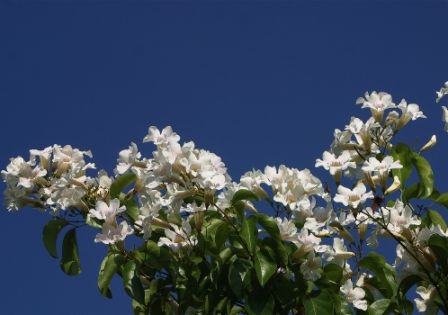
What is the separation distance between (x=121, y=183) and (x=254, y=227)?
686 millimetres

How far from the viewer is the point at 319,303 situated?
3119mm

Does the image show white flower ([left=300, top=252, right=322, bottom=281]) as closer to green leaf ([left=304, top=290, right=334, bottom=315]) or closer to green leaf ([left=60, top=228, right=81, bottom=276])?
green leaf ([left=304, top=290, right=334, bottom=315])

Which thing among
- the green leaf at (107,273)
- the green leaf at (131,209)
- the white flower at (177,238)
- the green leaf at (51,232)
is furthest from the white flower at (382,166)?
the green leaf at (51,232)

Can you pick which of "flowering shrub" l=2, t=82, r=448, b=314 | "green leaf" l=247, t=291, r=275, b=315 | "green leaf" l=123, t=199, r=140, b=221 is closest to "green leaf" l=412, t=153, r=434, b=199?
"flowering shrub" l=2, t=82, r=448, b=314

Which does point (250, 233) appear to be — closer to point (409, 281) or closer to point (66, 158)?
point (409, 281)

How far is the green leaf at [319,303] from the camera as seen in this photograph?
3.09 metres

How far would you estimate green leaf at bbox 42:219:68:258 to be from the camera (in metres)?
3.59

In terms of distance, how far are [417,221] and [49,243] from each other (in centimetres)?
167

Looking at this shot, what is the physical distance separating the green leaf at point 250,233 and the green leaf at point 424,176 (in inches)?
34.5

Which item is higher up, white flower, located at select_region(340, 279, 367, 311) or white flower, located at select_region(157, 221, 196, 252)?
white flower, located at select_region(157, 221, 196, 252)

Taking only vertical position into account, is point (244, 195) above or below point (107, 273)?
above

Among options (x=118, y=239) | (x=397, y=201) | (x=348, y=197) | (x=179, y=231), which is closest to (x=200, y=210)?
(x=179, y=231)

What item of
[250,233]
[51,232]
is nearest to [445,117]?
[250,233]

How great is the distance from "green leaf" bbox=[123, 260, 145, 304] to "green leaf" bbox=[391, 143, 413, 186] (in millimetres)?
1255
